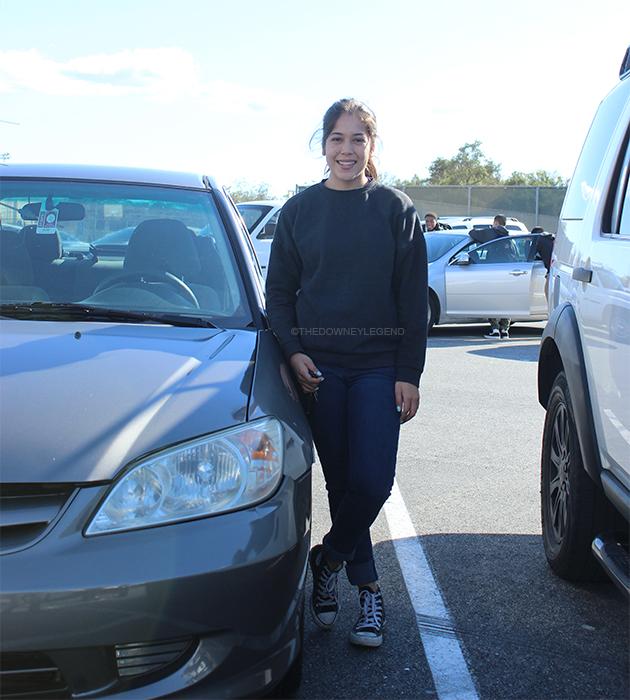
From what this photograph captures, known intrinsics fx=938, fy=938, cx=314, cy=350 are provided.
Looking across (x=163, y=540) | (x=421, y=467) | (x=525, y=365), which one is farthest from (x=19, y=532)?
(x=525, y=365)

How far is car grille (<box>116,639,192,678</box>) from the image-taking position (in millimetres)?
2211

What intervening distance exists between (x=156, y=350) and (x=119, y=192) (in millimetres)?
1177

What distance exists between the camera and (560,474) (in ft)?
12.8

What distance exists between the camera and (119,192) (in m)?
3.85

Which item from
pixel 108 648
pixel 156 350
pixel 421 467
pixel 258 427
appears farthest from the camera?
pixel 421 467

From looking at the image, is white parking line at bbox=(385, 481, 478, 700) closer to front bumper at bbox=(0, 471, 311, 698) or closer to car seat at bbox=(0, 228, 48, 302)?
front bumper at bbox=(0, 471, 311, 698)

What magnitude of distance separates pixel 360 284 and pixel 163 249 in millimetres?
896

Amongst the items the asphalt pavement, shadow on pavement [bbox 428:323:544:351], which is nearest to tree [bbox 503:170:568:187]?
shadow on pavement [bbox 428:323:544:351]

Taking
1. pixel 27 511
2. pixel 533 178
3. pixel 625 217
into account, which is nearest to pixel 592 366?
pixel 625 217

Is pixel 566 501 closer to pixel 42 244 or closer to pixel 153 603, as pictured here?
pixel 153 603

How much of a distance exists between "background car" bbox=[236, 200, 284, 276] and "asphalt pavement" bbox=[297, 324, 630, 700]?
8.46 m

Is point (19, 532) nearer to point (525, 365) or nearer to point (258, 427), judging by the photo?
point (258, 427)

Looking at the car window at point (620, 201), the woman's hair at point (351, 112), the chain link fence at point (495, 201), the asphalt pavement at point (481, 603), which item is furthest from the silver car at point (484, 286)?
the chain link fence at point (495, 201)

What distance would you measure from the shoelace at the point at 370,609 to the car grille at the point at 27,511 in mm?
1426
